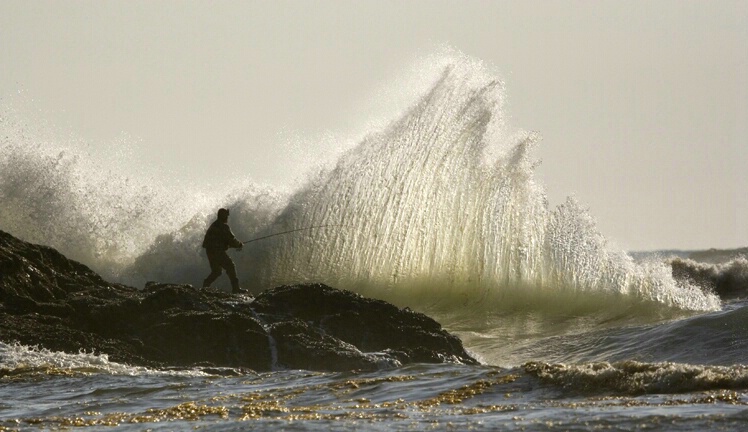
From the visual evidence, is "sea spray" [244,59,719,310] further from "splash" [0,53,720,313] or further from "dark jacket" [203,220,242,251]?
"dark jacket" [203,220,242,251]

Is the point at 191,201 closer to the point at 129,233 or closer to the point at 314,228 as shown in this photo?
the point at 129,233

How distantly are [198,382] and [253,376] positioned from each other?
809mm

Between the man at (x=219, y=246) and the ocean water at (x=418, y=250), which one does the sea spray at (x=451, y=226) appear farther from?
the man at (x=219, y=246)

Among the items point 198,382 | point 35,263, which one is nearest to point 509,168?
point 35,263

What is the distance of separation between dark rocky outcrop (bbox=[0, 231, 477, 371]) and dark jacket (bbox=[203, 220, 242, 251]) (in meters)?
4.32

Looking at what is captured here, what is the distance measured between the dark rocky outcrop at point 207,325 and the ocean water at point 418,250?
0.66 metres

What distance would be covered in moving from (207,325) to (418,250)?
12142 millimetres

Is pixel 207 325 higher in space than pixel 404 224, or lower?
lower

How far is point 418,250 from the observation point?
26125 mm

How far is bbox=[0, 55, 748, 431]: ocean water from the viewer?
43.7 ft

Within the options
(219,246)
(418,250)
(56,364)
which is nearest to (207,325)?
(56,364)

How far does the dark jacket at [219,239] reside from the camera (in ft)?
66.2

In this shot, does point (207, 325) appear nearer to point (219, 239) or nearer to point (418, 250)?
point (219, 239)

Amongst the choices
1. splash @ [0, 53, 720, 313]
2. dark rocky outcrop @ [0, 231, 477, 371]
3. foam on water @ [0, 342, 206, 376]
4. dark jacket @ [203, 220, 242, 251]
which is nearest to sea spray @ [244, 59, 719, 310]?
splash @ [0, 53, 720, 313]
